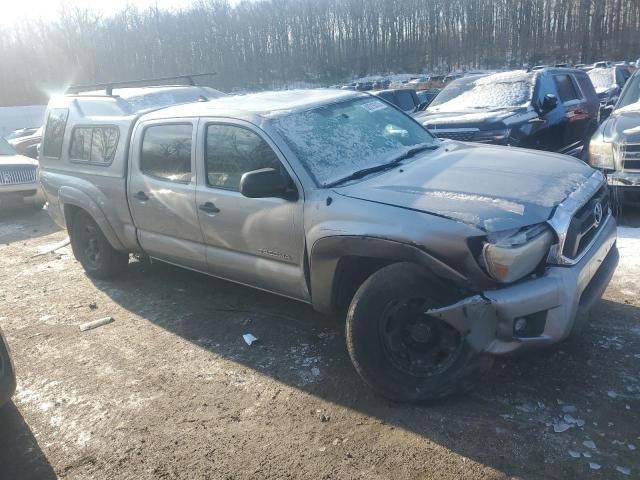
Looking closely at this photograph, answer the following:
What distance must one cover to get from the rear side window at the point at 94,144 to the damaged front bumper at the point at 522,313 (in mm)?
3507

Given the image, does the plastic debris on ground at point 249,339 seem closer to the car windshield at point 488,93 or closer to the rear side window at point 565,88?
the car windshield at point 488,93

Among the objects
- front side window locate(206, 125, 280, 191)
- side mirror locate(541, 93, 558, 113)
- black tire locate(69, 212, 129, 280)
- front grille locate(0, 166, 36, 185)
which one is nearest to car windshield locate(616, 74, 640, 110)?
side mirror locate(541, 93, 558, 113)

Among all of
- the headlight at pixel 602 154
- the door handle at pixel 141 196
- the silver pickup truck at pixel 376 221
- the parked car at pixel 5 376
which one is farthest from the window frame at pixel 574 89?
the parked car at pixel 5 376

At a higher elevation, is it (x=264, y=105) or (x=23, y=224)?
(x=264, y=105)

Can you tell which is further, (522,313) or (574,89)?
(574,89)

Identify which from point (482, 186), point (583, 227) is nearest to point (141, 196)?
point (482, 186)

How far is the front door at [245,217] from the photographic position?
3479 millimetres

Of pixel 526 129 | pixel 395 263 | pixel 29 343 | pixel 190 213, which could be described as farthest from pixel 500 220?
pixel 526 129

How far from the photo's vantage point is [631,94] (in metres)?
6.84

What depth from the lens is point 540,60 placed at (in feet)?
119

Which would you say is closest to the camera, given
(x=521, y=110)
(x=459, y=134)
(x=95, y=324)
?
(x=95, y=324)

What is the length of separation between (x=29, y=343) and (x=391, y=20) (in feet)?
149

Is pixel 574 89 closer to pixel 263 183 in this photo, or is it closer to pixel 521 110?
pixel 521 110

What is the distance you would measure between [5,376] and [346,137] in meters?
2.63
